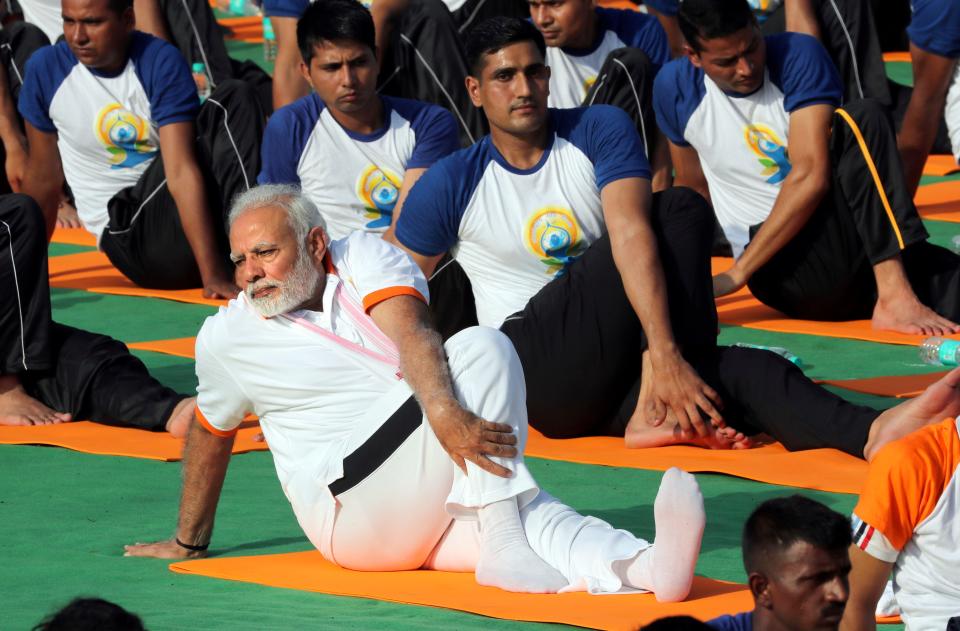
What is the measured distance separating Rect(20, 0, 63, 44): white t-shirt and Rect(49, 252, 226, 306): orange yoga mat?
168cm

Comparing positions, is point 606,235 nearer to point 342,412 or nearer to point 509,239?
point 509,239

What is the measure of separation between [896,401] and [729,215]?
1435 millimetres

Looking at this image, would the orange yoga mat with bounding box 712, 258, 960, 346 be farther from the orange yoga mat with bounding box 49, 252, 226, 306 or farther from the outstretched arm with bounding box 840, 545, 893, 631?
the outstretched arm with bounding box 840, 545, 893, 631

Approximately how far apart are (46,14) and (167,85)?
8.73 ft

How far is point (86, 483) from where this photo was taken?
4.87m

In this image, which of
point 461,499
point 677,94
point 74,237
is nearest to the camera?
point 461,499

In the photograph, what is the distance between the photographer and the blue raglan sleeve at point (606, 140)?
5121 mm

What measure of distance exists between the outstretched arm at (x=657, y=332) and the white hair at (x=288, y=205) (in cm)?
105

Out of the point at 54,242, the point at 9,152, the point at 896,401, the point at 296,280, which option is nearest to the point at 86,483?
the point at 296,280

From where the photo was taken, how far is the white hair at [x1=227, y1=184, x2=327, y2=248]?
161 inches

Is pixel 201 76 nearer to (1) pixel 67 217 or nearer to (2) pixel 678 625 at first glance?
(1) pixel 67 217

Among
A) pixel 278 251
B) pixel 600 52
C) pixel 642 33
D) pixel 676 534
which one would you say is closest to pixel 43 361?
pixel 278 251

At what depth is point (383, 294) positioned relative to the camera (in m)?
3.99

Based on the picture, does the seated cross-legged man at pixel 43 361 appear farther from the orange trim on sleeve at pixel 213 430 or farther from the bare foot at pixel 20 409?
the orange trim on sleeve at pixel 213 430
